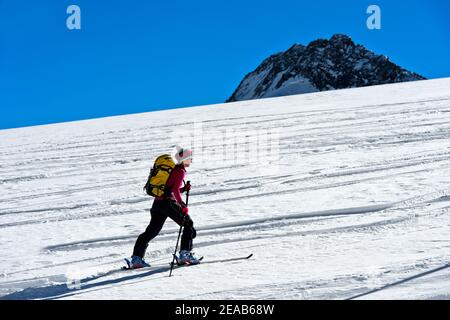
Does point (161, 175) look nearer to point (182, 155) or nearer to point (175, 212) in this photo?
point (182, 155)

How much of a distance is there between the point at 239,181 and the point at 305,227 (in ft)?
12.6

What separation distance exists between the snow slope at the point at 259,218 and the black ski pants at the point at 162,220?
0.28 meters

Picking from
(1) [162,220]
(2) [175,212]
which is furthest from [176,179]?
(1) [162,220]

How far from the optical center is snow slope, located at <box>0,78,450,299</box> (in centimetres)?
521

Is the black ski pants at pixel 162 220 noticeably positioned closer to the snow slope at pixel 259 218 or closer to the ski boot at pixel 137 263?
the ski boot at pixel 137 263

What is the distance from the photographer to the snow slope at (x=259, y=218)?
521cm

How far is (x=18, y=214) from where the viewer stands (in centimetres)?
976

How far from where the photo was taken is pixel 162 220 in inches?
241

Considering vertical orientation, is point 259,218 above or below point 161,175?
below

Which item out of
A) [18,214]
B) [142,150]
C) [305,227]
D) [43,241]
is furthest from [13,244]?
[142,150]

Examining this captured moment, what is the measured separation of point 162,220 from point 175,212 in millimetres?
211

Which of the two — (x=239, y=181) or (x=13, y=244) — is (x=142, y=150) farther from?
(x=13, y=244)

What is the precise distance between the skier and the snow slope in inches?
6.8

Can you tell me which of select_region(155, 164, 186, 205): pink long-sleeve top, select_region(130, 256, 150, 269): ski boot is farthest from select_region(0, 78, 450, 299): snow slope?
select_region(155, 164, 186, 205): pink long-sleeve top
